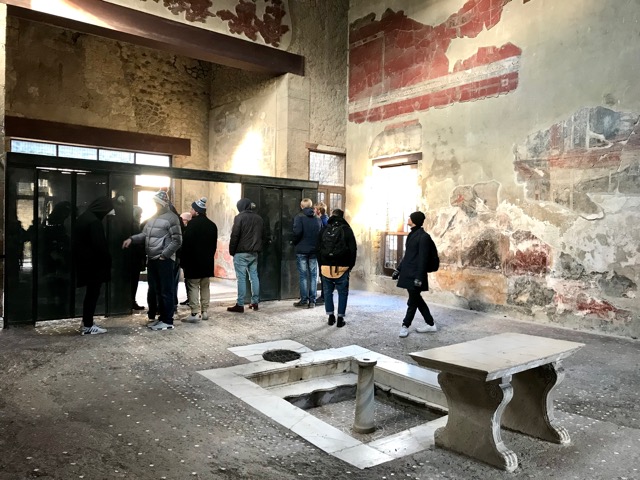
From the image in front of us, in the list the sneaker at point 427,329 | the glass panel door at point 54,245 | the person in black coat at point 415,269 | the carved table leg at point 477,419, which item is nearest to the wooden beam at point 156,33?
the glass panel door at point 54,245

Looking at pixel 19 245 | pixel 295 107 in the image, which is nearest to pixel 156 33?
pixel 295 107

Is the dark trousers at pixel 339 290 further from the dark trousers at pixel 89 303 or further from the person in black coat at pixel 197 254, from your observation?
the dark trousers at pixel 89 303

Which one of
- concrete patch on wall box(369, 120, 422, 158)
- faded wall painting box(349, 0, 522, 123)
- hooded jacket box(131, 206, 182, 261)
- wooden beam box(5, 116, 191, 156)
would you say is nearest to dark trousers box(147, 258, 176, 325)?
hooded jacket box(131, 206, 182, 261)

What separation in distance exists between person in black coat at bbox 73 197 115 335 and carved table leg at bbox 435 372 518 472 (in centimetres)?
435

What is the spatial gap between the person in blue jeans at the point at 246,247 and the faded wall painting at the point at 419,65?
12.2ft

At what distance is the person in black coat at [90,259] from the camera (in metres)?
5.79

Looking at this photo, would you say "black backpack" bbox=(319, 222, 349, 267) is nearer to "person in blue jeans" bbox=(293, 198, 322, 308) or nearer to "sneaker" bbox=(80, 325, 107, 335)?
"person in blue jeans" bbox=(293, 198, 322, 308)

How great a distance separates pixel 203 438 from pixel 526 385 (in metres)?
2.24

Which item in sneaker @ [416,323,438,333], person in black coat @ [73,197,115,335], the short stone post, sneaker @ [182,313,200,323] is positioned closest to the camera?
the short stone post

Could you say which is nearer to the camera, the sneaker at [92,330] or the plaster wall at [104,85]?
the sneaker at [92,330]

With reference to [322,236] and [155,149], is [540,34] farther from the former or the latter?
[155,149]

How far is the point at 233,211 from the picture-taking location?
1080 cm

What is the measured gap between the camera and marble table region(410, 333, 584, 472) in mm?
2938

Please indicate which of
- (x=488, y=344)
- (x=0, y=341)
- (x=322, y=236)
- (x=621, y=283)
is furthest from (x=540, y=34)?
(x=0, y=341)
